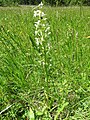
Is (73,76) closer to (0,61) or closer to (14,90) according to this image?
(14,90)

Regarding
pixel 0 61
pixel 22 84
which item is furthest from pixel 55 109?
pixel 0 61

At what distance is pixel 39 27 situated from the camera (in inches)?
52.5

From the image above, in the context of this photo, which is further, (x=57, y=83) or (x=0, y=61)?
(x=0, y=61)

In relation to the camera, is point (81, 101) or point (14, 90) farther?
point (14, 90)

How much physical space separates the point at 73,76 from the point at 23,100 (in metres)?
0.38

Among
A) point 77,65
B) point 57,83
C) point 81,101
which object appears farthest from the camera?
point 77,65

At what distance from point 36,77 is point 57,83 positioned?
15 cm

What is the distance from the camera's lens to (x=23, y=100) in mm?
1386

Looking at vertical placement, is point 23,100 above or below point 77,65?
below

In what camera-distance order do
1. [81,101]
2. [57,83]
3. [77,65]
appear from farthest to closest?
[77,65] < [57,83] < [81,101]

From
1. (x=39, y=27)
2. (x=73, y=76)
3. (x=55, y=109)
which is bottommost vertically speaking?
(x=55, y=109)

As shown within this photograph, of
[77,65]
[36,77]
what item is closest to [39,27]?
[36,77]

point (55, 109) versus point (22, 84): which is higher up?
point (22, 84)

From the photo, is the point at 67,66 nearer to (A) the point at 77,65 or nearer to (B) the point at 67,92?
(A) the point at 77,65
